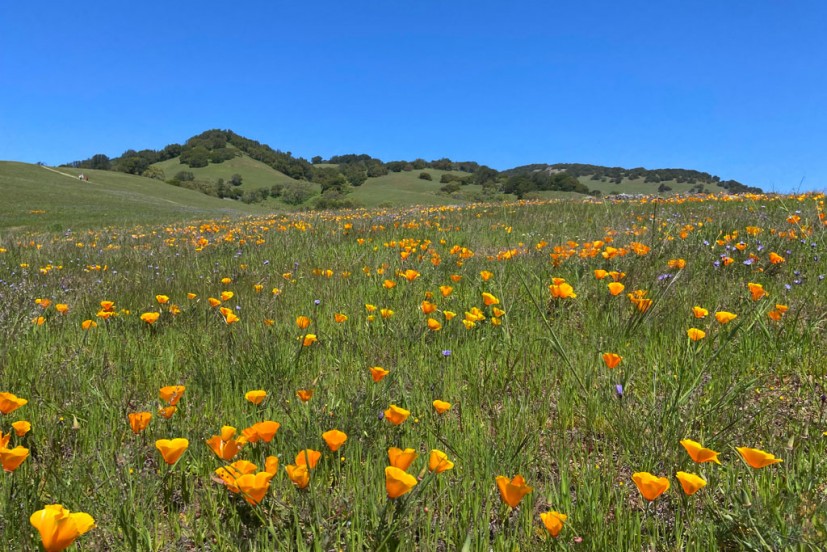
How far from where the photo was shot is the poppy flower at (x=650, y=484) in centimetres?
113

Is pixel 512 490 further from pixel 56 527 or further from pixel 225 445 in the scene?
pixel 56 527

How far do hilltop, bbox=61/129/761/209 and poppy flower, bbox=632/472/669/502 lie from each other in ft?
178

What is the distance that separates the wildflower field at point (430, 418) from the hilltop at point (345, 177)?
170 feet

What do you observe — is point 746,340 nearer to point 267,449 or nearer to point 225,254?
point 267,449

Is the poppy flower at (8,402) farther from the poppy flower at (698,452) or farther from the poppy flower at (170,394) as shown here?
the poppy flower at (698,452)

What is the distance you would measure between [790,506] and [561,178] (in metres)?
93.5

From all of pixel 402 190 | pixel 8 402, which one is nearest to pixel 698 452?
pixel 8 402

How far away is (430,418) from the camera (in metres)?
2.10

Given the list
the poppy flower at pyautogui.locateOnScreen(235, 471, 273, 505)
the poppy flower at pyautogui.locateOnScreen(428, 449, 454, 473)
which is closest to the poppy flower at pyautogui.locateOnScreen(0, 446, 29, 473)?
the poppy flower at pyautogui.locateOnScreen(235, 471, 273, 505)

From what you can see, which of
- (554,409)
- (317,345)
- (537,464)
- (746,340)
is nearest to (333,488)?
(537,464)

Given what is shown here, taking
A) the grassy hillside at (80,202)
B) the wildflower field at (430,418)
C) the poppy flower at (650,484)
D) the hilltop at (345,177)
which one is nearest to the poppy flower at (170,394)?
the wildflower field at (430,418)

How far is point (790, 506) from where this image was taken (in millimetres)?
1344

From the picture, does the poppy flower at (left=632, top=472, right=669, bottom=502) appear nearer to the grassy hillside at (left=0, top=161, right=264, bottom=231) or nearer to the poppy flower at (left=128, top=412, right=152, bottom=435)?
the poppy flower at (left=128, top=412, right=152, bottom=435)

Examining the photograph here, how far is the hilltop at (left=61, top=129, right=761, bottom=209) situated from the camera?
81.6 m
